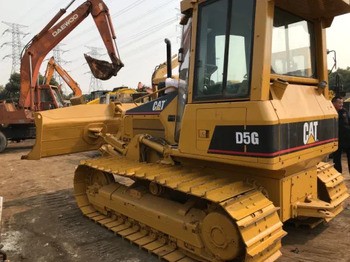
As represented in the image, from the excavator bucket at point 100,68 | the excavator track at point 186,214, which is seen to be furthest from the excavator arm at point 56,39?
the excavator track at point 186,214

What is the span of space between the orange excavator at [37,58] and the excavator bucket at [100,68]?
0.69 m

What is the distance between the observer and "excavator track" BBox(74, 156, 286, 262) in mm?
2793

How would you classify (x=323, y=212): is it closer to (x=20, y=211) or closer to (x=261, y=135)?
(x=261, y=135)

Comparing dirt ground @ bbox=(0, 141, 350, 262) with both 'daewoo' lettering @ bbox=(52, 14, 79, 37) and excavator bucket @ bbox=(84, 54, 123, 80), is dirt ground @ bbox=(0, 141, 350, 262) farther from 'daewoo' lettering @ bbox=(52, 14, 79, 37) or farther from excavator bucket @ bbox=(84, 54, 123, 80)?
'daewoo' lettering @ bbox=(52, 14, 79, 37)

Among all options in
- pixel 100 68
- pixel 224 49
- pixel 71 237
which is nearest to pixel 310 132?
pixel 224 49

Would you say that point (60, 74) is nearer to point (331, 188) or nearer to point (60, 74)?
point (60, 74)

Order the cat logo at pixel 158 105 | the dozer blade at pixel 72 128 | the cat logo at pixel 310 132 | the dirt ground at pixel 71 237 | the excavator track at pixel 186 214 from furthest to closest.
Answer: the dozer blade at pixel 72 128 < the cat logo at pixel 158 105 < the dirt ground at pixel 71 237 < the cat logo at pixel 310 132 < the excavator track at pixel 186 214

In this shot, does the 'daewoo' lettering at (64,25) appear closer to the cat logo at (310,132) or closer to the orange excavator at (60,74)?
the orange excavator at (60,74)

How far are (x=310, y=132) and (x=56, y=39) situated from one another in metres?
10.9

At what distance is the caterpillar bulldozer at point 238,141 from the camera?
2852mm

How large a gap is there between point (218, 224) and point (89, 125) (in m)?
3.40

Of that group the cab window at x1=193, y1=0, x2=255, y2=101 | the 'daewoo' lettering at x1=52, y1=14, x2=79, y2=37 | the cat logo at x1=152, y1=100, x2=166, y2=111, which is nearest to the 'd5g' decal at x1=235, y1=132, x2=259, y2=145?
the cab window at x1=193, y1=0, x2=255, y2=101

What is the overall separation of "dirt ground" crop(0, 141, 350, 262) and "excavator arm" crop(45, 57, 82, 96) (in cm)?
1305

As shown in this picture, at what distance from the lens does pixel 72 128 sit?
5328mm
